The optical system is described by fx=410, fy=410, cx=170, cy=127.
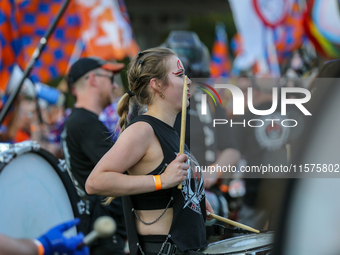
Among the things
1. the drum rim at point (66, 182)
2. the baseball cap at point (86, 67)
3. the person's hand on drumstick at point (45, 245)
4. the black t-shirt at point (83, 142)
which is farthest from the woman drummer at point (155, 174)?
the baseball cap at point (86, 67)

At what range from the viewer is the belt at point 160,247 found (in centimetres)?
188

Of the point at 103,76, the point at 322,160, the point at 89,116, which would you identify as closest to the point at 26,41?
the point at 103,76

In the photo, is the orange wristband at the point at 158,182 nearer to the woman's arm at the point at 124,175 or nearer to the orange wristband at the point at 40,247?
the woman's arm at the point at 124,175

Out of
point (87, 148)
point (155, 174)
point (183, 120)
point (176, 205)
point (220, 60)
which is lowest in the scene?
point (220, 60)

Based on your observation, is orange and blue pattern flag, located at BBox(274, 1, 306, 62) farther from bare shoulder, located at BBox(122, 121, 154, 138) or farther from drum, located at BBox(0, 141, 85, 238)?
bare shoulder, located at BBox(122, 121, 154, 138)

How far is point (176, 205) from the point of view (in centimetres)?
192

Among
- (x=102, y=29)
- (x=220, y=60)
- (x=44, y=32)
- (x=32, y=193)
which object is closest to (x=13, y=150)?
(x=32, y=193)

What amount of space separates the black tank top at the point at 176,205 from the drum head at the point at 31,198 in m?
0.60

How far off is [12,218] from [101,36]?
5558 mm

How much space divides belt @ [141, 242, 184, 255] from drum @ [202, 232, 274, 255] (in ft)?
0.42

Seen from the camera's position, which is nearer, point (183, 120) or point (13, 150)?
point (183, 120)

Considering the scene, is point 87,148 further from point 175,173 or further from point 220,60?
point 220,60

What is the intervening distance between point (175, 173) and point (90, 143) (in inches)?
55.6

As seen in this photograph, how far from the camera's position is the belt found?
1.88 metres
